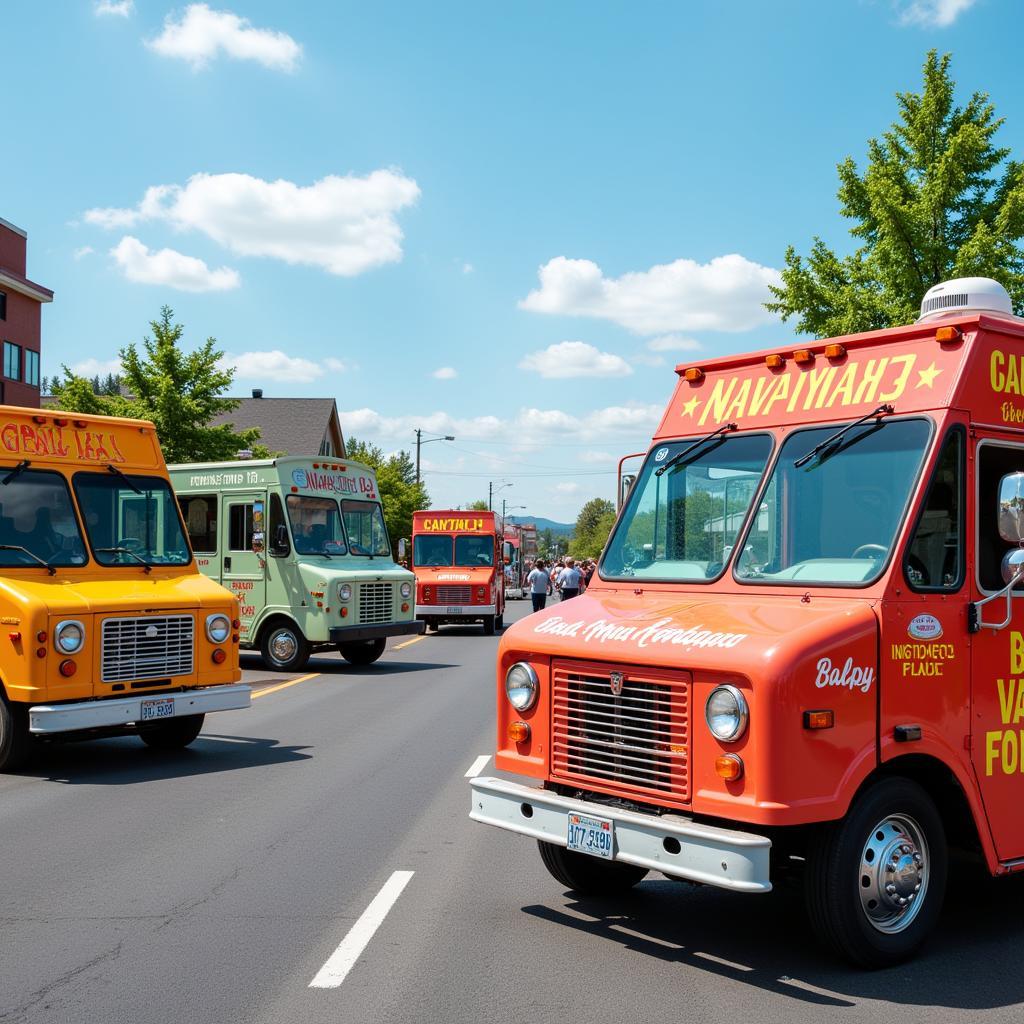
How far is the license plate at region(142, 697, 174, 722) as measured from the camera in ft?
33.0

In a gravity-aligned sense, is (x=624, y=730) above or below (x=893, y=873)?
above

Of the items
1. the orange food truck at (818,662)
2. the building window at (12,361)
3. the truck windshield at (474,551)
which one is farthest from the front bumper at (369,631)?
the building window at (12,361)

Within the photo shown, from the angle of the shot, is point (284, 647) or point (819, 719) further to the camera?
point (284, 647)

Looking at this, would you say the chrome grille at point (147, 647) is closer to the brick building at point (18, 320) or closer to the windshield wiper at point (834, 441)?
the windshield wiper at point (834, 441)

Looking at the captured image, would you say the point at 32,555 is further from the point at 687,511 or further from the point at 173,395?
the point at 173,395

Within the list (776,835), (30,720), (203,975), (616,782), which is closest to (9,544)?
(30,720)

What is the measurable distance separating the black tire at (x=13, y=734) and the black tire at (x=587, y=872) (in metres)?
5.44

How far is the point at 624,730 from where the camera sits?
17.9 feet

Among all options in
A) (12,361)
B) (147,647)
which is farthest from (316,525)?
(12,361)

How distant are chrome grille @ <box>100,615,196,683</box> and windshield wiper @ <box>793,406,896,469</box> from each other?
6507 millimetres

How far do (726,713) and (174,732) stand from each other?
7.55m

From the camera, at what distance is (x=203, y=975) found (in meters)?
5.10

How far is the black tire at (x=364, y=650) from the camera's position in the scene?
786 inches

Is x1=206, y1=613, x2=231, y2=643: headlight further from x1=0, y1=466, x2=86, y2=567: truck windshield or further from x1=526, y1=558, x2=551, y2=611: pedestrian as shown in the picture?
x1=526, y1=558, x2=551, y2=611: pedestrian
